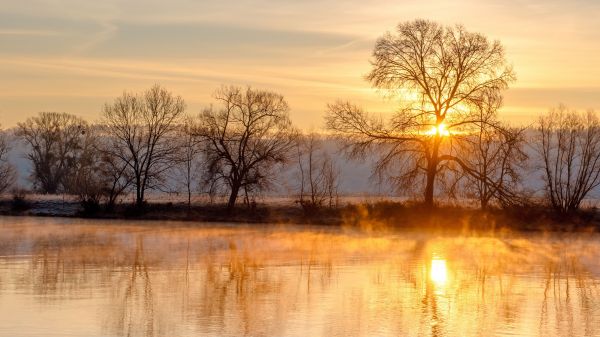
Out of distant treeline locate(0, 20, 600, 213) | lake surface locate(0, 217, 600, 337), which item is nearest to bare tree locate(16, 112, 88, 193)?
distant treeline locate(0, 20, 600, 213)

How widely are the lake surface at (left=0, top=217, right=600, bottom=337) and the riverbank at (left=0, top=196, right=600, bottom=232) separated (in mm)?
11878

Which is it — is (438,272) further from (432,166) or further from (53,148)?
(53,148)

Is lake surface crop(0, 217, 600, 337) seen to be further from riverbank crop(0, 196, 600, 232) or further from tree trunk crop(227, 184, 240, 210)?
tree trunk crop(227, 184, 240, 210)

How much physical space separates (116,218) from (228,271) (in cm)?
3587

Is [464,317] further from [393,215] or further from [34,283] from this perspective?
[393,215]

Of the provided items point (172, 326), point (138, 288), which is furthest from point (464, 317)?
point (138, 288)

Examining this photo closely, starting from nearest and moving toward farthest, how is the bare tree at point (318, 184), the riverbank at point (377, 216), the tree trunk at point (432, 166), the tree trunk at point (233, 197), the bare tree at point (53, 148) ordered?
the riverbank at point (377, 216) < the tree trunk at point (432, 166) < the bare tree at point (318, 184) < the tree trunk at point (233, 197) < the bare tree at point (53, 148)

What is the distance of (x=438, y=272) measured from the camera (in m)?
24.5

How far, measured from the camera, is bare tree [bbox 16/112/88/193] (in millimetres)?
103500

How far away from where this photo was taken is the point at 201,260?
27.0 metres

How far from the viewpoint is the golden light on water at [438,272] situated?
22484 mm

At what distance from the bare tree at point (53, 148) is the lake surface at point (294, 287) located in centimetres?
6947

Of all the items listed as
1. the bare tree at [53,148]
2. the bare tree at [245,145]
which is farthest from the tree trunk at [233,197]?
the bare tree at [53,148]

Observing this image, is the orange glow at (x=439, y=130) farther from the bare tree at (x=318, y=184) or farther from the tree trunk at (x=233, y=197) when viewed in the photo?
the tree trunk at (x=233, y=197)
